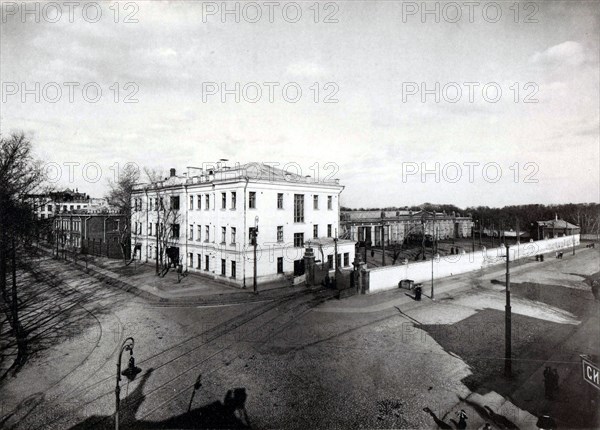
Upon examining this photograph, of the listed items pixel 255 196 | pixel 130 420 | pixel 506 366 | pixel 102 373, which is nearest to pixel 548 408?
pixel 506 366

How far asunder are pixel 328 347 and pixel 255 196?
16.7 meters

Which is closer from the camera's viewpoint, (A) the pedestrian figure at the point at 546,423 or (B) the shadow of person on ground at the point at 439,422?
(A) the pedestrian figure at the point at 546,423

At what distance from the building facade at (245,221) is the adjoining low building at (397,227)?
62.0 ft

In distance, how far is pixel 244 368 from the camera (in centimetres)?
1338

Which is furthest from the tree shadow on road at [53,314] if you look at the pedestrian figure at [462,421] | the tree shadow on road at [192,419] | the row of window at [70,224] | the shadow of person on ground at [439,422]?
the row of window at [70,224]

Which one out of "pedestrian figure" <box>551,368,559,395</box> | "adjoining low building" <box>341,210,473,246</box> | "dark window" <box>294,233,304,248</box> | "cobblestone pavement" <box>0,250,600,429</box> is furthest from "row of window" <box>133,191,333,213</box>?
"pedestrian figure" <box>551,368,559,395</box>

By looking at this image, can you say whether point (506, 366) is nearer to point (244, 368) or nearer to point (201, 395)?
point (244, 368)

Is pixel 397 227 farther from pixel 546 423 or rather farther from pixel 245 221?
pixel 546 423

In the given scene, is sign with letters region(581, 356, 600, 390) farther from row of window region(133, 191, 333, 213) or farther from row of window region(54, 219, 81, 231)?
row of window region(54, 219, 81, 231)

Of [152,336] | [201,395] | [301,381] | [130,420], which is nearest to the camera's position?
[130,420]

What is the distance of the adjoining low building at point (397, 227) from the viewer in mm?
58897

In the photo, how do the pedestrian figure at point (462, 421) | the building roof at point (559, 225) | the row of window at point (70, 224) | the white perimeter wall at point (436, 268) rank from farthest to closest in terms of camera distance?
the building roof at point (559, 225), the row of window at point (70, 224), the white perimeter wall at point (436, 268), the pedestrian figure at point (462, 421)

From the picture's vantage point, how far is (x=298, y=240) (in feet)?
108

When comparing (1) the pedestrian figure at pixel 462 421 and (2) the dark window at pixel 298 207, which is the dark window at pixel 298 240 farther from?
(1) the pedestrian figure at pixel 462 421
